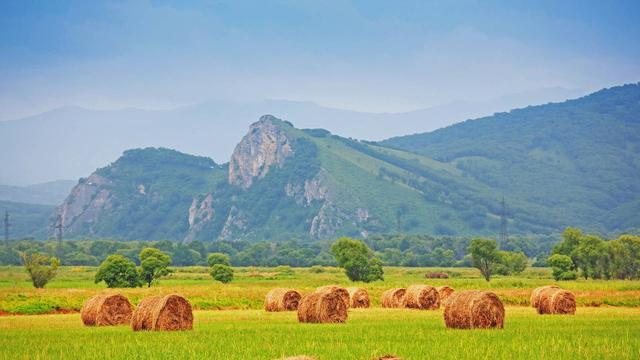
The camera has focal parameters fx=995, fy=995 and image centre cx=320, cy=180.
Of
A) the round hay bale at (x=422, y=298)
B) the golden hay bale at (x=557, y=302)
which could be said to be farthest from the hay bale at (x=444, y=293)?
the golden hay bale at (x=557, y=302)

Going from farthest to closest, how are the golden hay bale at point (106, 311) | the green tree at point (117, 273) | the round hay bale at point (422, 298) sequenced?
the green tree at point (117, 273) < the round hay bale at point (422, 298) < the golden hay bale at point (106, 311)

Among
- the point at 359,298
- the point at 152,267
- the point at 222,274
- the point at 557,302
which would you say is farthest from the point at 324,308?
the point at 222,274

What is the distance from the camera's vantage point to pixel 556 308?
154 ft

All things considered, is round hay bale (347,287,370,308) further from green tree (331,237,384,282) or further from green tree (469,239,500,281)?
green tree (469,239,500,281)

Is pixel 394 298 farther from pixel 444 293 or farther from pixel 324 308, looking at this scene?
pixel 324 308

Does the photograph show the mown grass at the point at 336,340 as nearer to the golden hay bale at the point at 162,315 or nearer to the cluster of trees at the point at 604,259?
the golden hay bale at the point at 162,315

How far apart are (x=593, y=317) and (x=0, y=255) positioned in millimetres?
168390

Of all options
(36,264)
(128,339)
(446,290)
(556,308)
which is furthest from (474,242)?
(128,339)

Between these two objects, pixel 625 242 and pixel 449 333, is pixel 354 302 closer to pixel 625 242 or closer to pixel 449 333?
pixel 449 333

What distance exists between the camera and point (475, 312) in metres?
36.2

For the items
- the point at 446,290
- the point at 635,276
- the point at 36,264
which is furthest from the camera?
the point at 635,276

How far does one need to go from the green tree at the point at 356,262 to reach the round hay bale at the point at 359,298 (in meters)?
43.5

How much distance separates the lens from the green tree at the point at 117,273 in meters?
84.5

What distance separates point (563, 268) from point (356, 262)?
21.1 meters
